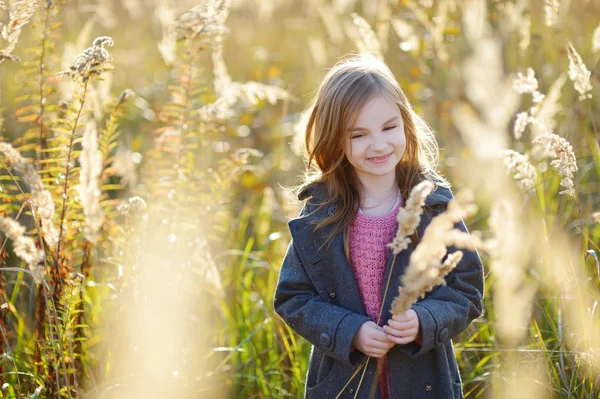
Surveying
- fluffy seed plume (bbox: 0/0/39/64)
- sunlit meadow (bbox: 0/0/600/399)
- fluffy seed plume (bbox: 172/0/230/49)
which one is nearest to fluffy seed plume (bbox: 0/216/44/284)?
sunlit meadow (bbox: 0/0/600/399)

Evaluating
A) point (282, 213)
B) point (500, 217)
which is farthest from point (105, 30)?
point (500, 217)

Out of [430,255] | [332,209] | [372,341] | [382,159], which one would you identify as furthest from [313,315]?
[430,255]

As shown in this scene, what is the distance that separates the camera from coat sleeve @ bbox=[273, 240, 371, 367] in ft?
6.37

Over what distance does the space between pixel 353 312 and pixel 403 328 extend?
0.69 ft

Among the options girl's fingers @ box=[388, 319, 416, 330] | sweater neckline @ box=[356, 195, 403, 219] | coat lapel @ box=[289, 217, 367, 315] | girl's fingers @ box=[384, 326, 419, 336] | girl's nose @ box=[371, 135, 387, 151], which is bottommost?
girl's fingers @ box=[384, 326, 419, 336]

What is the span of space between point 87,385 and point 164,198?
786mm

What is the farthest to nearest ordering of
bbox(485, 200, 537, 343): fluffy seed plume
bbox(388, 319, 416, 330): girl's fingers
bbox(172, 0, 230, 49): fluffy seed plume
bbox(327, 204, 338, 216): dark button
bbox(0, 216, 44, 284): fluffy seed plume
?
bbox(172, 0, 230, 49): fluffy seed plume < bbox(327, 204, 338, 216): dark button < bbox(388, 319, 416, 330): girl's fingers < bbox(0, 216, 44, 284): fluffy seed plume < bbox(485, 200, 537, 343): fluffy seed plume

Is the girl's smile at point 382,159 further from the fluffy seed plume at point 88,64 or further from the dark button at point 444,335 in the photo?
the fluffy seed plume at point 88,64

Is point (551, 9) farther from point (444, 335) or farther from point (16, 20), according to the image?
point (16, 20)

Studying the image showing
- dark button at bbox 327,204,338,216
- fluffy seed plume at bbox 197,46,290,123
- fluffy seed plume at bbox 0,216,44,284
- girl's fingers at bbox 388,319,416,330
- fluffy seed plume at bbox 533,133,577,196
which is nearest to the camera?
fluffy seed plume at bbox 0,216,44,284

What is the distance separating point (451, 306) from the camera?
196cm

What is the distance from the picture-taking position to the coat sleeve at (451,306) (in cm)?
189

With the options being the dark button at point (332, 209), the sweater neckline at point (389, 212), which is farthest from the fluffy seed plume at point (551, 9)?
the dark button at point (332, 209)

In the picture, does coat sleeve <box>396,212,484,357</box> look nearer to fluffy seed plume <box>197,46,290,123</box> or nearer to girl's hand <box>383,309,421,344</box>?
girl's hand <box>383,309,421,344</box>
